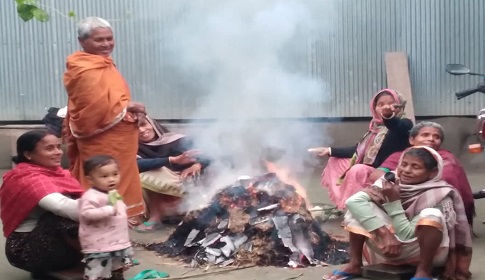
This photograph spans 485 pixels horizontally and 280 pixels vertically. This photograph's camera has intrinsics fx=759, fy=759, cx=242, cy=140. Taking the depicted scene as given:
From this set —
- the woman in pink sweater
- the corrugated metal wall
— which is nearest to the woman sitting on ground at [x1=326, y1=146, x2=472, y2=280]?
the woman in pink sweater

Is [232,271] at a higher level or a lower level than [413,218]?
lower

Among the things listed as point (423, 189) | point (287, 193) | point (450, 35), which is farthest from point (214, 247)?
point (450, 35)

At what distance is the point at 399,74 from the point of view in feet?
29.0

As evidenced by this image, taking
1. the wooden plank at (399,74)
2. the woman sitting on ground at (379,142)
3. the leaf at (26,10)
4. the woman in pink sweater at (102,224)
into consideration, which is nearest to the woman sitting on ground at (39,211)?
the woman in pink sweater at (102,224)

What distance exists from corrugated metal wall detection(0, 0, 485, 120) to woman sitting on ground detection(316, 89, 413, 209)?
2.46 meters

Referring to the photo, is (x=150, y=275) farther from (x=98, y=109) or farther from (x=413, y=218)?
(x=413, y=218)

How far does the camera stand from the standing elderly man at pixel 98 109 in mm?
5594

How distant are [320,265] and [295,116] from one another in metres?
3.19

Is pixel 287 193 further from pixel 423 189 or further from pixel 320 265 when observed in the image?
pixel 423 189

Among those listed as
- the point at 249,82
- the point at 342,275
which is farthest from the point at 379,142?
the point at 342,275

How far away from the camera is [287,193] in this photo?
560cm

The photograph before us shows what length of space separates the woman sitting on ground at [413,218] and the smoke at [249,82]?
194cm

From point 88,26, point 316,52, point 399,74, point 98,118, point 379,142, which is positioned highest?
point 88,26

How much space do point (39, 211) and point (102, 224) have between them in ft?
1.93
